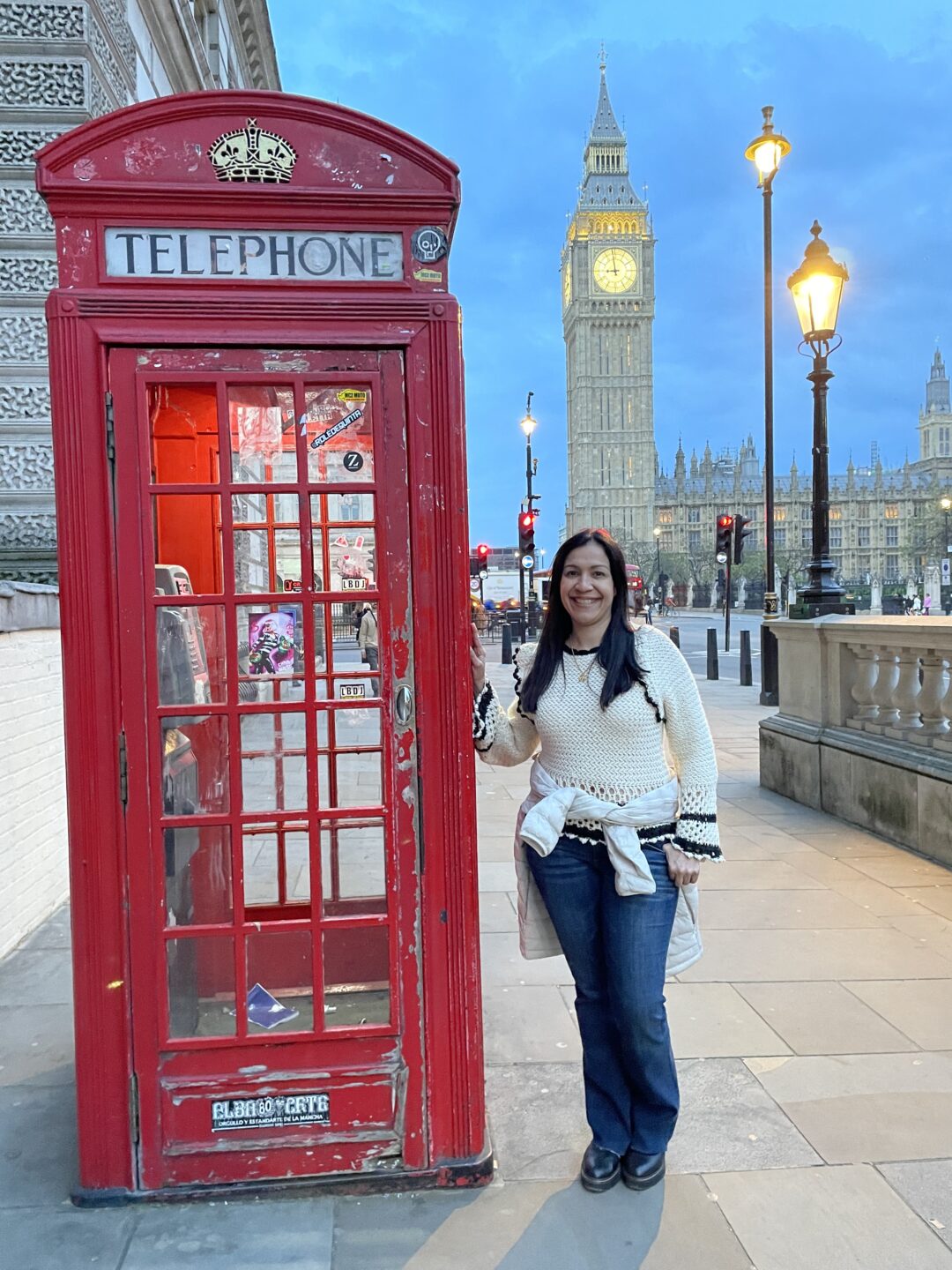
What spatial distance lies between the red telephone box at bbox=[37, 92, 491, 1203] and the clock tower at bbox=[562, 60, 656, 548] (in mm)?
113699

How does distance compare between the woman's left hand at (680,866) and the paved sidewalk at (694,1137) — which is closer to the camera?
the paved sidewalk at (694,1137)

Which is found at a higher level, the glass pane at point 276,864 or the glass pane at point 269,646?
the glass pane at point 269,646

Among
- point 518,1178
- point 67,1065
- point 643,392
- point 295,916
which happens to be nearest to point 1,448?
point 67,1065

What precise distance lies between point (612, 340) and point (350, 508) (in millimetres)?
121292

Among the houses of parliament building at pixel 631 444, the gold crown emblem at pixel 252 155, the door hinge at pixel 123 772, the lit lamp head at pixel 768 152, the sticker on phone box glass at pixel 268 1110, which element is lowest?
the sticker on phone box glass at pixel 268 1110

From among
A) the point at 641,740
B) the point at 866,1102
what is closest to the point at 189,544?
the point at 641,740

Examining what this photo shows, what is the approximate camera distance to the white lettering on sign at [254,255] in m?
2.47

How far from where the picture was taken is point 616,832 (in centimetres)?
260

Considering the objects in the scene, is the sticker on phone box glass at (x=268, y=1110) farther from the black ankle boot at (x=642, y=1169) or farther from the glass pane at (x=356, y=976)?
the black ankle boot at (x=642, y=1169)

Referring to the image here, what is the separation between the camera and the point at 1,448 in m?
5.94

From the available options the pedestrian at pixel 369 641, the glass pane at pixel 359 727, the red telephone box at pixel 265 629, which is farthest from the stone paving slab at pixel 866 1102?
the pedestrian at pixel 369 641

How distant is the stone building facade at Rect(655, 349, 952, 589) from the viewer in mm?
113750

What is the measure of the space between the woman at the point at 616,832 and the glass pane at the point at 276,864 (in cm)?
70

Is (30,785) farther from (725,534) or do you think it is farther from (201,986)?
(725,534)
